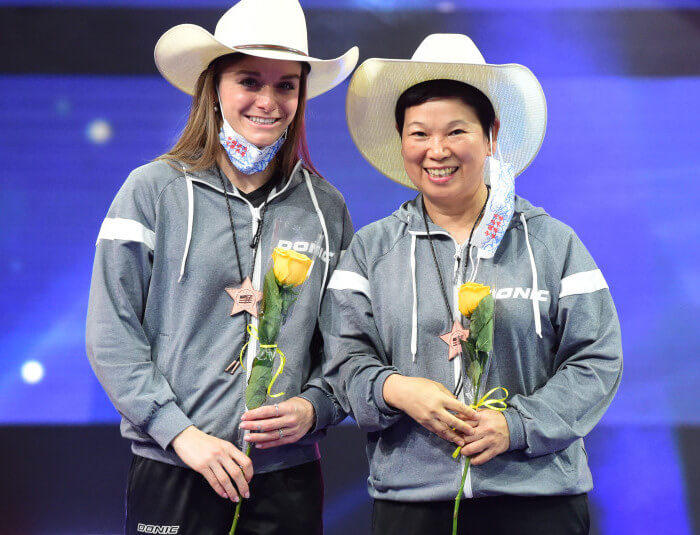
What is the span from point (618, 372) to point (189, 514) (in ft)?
3.76

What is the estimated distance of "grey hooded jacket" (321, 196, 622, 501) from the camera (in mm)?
1895

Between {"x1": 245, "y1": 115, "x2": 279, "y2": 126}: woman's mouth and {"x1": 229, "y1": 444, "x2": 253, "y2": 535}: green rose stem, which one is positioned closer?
{"x1": 229, "y1": 444, "x2": 253, "y2": 535}: green rose stem

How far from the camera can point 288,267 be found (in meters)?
1.87

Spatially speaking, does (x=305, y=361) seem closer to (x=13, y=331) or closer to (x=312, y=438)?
(x=312, y=438)

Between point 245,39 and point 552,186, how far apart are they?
1.78 m

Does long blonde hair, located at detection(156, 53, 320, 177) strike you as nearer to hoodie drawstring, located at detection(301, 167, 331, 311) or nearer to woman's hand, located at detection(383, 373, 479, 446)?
hoodie drawstring, located at detection(301, 167, 331, 311)

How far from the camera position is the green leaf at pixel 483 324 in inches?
71.2

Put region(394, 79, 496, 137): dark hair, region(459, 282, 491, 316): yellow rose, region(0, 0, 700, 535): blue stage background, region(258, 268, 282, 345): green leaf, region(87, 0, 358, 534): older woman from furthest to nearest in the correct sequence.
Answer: region(0, 0, 700, 535): blue stage background, region(394, 79, 496, 137): dark hair, region(87, 0, 358, 534): older woman, region(258, 268, 282, 345): green leaf, region(459, 282, 491, 316): yellow rose

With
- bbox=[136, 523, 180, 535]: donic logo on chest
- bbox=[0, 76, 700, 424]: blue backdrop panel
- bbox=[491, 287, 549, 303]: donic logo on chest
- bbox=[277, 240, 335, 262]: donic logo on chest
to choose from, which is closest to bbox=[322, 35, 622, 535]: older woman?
bbox=[491, 287, 549, 303]: donic logo on chest

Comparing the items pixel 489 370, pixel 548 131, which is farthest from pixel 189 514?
pixel 548 131

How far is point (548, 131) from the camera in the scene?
355 centimetres

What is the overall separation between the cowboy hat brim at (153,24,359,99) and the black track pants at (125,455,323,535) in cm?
115

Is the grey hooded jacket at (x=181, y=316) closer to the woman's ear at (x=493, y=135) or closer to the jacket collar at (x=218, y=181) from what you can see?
the jacket collar at (x=218, y=181)

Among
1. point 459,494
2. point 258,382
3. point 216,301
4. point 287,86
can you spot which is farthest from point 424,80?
point 459,494
